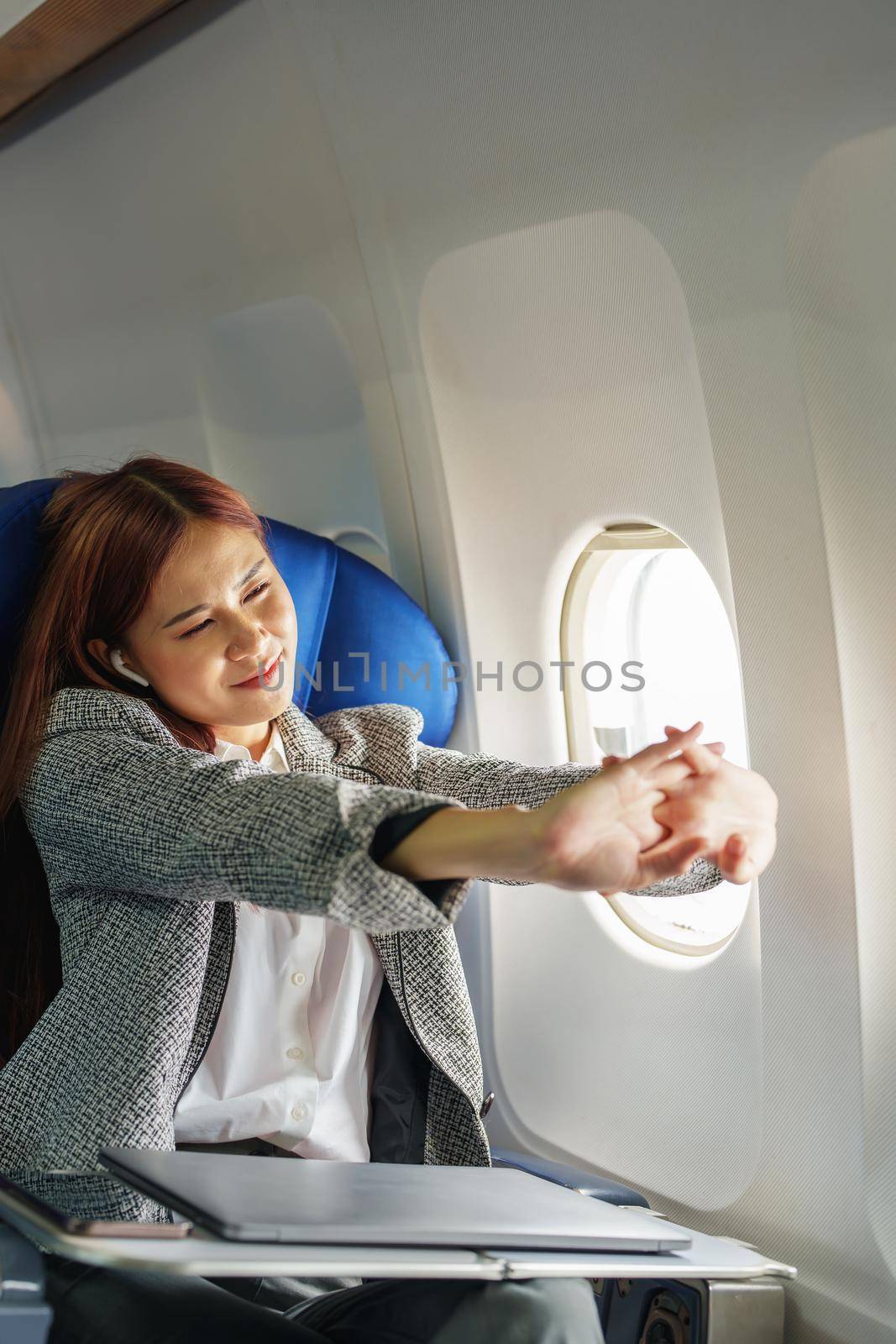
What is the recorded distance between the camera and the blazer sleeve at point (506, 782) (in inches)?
69.4

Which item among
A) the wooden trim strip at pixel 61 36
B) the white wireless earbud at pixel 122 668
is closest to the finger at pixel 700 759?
the white wireless earbud at pixel 122 668

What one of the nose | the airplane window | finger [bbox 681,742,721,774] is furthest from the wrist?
the airplane window

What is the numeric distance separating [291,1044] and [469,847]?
0.65 meters

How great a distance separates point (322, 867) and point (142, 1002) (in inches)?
19.1

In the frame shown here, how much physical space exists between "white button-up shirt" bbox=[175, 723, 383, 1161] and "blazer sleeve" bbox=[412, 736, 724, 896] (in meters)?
0.27

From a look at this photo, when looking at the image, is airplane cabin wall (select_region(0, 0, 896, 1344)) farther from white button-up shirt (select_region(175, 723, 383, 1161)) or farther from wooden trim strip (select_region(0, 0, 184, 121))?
white button-up shirt (select_region(175, 723, 383, 1161))

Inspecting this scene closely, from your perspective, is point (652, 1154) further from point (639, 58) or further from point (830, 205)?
point (639, 58)

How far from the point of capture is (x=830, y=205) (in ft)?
5.74

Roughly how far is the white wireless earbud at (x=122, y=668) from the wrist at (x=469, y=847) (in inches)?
27.8

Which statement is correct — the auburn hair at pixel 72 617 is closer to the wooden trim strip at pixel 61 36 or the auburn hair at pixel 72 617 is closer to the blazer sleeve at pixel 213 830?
the blazer sleeve at pixel 213 830

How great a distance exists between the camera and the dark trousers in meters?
1.36

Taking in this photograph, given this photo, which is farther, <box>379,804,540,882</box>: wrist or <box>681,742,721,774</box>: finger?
<box>681,742,721,774</box>: finger

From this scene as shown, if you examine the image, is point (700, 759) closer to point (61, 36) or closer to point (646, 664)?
point (646, 664)

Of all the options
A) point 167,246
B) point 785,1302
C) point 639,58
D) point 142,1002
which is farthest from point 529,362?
point 785,1302
